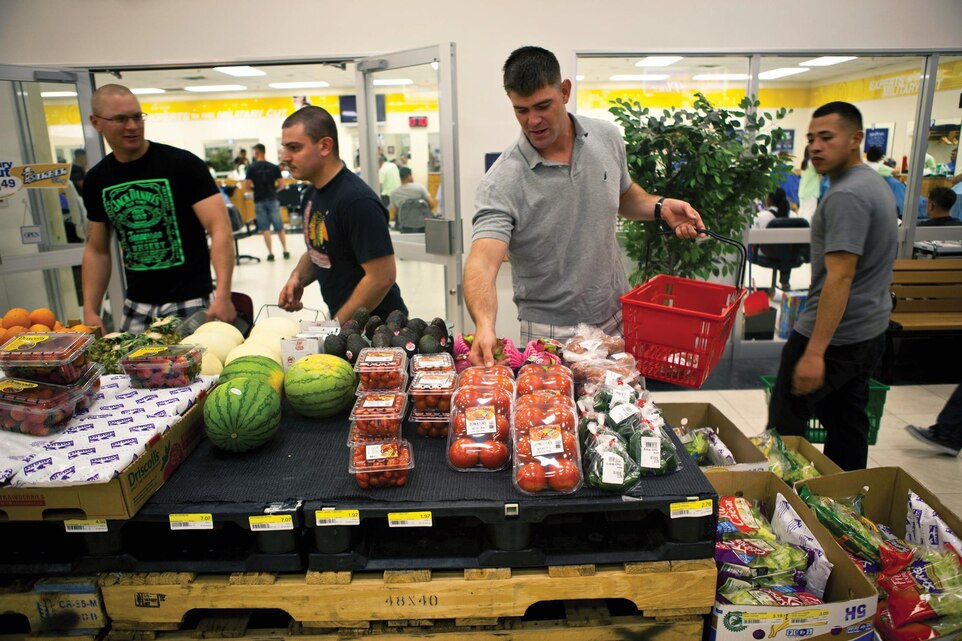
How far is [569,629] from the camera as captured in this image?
1.57 m

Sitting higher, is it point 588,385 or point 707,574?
point 588,385

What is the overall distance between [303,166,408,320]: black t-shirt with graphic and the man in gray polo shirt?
2.18 ft

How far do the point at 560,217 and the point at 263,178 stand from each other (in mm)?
9886

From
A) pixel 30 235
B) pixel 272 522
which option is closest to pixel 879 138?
pixel 272 522

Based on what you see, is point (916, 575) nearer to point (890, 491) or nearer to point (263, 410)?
point (890, 491)

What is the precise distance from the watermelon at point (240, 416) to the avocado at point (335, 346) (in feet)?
1.23

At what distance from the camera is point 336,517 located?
1.48m

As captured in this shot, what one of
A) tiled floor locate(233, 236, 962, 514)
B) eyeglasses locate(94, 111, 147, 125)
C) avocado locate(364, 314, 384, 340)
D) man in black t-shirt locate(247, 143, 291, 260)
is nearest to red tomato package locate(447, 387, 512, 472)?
avocado locate(364, 314, 384, 340)

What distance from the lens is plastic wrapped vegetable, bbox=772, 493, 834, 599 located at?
1777 mm

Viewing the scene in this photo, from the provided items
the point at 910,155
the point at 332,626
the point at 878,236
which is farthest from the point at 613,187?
the point at 910,155

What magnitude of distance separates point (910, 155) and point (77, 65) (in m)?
7.06

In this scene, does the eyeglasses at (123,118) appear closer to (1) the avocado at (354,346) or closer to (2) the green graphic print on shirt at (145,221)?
(2) the green graphic print on shirt at (145,221)

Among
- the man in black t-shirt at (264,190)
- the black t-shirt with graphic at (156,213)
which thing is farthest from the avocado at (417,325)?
the man in black t-shirt at (264,190)

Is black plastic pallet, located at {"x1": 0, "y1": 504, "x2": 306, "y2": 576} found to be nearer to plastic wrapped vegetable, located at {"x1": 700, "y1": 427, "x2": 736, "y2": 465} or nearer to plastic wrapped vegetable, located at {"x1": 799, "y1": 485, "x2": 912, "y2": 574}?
plastic wrapped vegetable, located at {"x1": 700, "y1": 427, "x2": 736, "y2": 465}
